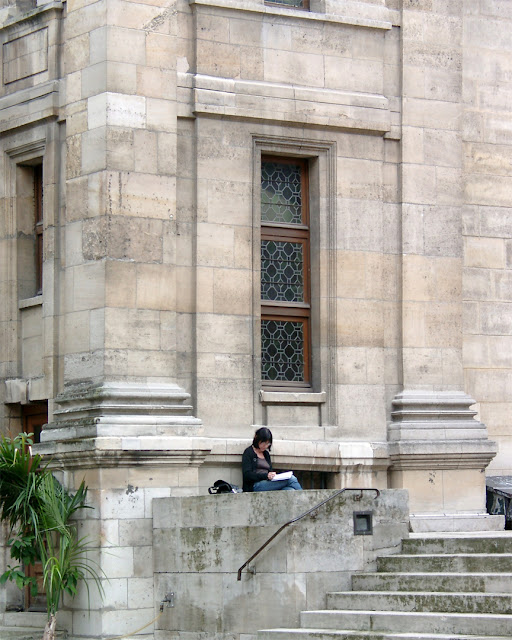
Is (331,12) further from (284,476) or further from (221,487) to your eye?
(221,487)

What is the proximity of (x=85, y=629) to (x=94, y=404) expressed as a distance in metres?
2.56

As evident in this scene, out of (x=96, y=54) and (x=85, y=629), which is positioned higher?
(x=96, y=54)

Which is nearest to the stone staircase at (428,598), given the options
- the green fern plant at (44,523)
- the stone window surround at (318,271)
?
the green fern plant at (44,523)

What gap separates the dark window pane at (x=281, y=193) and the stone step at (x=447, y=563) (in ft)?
16.6

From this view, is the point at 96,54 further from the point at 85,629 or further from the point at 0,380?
the point at 85,629

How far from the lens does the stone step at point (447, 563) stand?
1647 centimetres

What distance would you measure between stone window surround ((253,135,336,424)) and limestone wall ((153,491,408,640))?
235cm

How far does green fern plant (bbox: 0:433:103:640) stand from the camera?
17.9 m

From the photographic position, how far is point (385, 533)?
17297 millimetres

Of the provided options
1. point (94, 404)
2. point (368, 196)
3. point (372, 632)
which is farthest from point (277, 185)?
point (372, 632)

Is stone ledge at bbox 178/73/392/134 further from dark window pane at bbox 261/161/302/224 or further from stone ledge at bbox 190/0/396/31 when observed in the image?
stone ledge at bbox 190/0/396/31

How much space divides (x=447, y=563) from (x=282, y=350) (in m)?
4.29

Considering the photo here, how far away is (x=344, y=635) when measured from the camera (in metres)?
15.8

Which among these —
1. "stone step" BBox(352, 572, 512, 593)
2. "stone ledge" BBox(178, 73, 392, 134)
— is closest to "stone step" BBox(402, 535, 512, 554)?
"stone step" BBox(352, 572, 512, 593)
